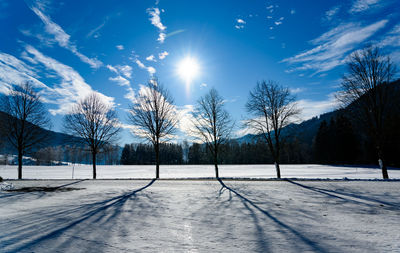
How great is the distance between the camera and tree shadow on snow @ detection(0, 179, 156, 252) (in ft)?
13.1

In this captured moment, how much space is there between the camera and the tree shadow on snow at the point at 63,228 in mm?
3987

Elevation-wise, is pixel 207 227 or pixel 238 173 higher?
pixel 207 227

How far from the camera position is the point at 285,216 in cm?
580

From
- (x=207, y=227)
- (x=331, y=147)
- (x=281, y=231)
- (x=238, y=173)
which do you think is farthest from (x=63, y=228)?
(x=331, y=147)

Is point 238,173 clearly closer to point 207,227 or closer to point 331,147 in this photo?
point 207,227

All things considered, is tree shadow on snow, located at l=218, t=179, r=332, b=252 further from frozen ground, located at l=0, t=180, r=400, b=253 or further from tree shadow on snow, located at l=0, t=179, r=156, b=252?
tree shadow on snow, located at l=0, t=179, r=156, b=252

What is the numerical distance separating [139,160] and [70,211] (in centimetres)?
11078

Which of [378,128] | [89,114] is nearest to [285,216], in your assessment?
[378,128]

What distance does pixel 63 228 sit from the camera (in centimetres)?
499

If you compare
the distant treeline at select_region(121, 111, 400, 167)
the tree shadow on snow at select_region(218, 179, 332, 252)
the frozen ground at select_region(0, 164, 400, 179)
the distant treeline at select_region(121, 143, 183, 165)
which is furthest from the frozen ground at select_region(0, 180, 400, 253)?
the distant treeline at select_region(121, 143, 183, 165)

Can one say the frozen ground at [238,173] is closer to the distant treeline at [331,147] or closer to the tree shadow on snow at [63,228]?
the distant treeline at [331,147]

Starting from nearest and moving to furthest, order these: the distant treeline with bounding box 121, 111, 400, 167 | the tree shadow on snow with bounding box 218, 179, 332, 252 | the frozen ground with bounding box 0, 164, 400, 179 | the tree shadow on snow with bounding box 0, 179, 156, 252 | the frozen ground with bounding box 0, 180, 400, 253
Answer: the tree shadow on snow with bounding box 218, 179, 332, 252, the frozen ground with bounding box 0, 180, 400, 253, the tree shadow on snow with bounding box 0, 179, 156, 252, the distant treeline with bounding box 121, 111, 400, 167, the frozen ground with bounding box 0, 164, 400, 179

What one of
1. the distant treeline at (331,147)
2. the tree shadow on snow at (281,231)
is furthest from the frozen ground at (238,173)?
the tree shadow on snow at (281,231)

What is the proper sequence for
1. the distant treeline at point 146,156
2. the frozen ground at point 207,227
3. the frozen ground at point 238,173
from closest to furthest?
the frozen ground at point 207,227 < the frozen ground at point 238,173 < the distant treeline at point 146,156
